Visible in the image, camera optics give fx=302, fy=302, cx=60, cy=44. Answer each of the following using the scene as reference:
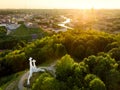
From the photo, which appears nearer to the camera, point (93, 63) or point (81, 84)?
point (81, 84)

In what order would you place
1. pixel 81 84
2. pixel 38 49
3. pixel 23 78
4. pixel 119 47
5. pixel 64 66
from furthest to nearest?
pixel 38 49, pixel 119 47, pixel 23 78, pixel 64 66, pixel 81 84

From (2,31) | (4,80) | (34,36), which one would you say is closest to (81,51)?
(4,80)

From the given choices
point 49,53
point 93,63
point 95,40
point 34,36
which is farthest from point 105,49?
point 34,36

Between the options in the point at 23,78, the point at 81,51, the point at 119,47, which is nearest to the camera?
the point at 23,78

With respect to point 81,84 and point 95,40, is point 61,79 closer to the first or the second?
point 81,84

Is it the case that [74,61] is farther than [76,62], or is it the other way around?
[74,61]

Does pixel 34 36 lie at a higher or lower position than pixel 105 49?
lower

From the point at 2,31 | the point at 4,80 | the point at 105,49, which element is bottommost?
the point at 2,31

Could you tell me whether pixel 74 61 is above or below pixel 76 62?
below

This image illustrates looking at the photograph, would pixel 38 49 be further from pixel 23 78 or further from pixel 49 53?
pixel 23 78
